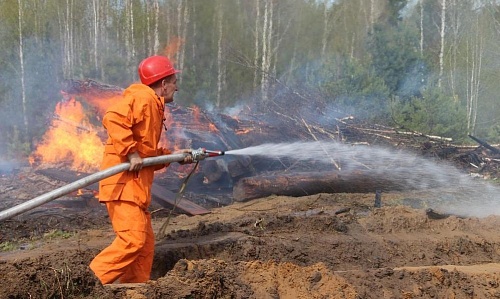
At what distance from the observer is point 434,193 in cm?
1192

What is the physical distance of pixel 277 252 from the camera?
6414mm

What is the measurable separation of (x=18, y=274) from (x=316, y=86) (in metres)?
16.2

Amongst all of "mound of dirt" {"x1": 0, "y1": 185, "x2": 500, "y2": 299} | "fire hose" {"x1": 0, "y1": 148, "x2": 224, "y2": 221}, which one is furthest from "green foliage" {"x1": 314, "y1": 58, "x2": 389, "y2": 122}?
"fire hose" {"x1": 0, "y1": 148, "x2": 224, "y2": 221}

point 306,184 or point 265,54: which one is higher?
point 265,54

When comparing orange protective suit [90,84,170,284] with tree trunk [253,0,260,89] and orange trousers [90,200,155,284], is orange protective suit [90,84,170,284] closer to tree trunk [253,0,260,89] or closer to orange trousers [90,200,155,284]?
orange trousers [90,200,155,284]

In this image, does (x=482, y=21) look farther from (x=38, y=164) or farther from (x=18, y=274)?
(x=18, y=274)

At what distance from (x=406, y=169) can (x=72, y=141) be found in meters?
8.03

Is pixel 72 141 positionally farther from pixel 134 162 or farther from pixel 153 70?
pixel 134 162

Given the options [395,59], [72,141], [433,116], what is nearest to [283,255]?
[72,141]

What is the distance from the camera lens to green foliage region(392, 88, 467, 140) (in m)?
16.3

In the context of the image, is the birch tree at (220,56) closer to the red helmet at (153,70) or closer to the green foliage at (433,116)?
the green foliage at (433,116)

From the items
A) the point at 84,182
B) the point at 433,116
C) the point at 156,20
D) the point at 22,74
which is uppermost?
the point at 156,20

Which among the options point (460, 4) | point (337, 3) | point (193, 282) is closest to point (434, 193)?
point (193, 282)

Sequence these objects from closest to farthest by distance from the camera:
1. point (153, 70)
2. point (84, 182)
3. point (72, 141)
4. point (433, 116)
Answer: point (84, 182)
point (153, 70)
point (72, 141)
point (433, 116)
